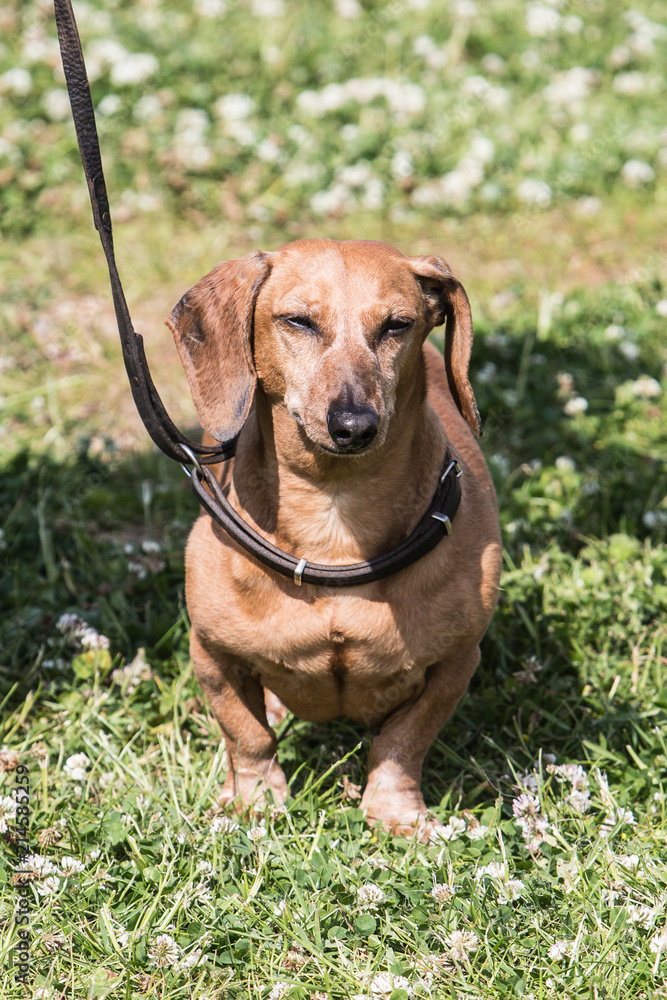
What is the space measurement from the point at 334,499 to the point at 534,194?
433 centimetres

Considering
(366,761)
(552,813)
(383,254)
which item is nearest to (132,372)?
(383,254)

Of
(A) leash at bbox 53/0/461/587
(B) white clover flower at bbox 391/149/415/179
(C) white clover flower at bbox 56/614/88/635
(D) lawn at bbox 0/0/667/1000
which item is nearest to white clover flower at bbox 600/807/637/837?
(D) lawn at bbox 0/0/667/1000

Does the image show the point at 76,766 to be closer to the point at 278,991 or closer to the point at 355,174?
the point at 278,991

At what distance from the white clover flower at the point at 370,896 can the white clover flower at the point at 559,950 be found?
40 cm

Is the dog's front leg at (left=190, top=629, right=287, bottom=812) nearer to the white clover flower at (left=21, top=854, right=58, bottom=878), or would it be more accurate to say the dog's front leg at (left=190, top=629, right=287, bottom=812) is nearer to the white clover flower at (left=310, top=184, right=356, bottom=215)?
the white clover flower at (left=21, top=854, right=58, bottom=878)

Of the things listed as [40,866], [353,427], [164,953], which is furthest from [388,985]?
[353,427]

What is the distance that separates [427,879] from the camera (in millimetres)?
2479

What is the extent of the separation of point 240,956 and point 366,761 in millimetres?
804

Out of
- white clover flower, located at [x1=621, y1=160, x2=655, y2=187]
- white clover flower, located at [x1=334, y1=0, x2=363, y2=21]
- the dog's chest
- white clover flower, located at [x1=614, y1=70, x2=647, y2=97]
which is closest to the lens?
the dog's chest

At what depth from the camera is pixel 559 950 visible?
2246mm

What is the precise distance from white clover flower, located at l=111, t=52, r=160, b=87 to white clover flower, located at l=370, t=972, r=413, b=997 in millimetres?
5716

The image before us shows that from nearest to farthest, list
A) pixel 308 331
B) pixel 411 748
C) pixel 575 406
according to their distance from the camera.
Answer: pixel 308 331 → pixel 411 748 → pixel 575 406

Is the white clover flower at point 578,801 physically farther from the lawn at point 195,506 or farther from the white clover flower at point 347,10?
the white clover flower at point 347,10

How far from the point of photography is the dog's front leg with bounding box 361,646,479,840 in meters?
2.69
